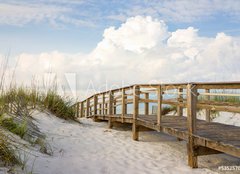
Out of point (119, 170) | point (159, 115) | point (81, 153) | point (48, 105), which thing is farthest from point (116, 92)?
point (119, 170)

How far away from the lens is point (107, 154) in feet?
20.8

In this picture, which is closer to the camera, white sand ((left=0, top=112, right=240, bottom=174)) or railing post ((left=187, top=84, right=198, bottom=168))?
white sand ((left=0, top=112, right=240, bottom=174))

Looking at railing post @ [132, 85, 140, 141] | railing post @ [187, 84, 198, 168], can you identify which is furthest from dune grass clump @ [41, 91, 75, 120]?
railing post @ [187, 84, 198, 168]

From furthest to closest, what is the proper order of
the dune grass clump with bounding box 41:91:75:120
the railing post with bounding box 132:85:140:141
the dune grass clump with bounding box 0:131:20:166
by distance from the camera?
the dune grass clump with bounding box 41:91:75:120, the railing post with bounding box 132:85:140:141, the dune grass clump with bounding box 0:131:20:166

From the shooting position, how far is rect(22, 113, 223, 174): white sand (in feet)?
16.5

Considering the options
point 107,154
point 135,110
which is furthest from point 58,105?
point 107,154

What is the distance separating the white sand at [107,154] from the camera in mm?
5039

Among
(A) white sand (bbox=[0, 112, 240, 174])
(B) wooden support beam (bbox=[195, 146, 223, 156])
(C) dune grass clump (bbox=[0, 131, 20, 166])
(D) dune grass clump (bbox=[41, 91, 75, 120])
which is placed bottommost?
(A) white sand (bbox=[0, 112, 240, 174])

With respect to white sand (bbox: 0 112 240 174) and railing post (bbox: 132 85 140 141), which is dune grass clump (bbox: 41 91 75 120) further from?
railing post (bbox: 132 85 140 141)

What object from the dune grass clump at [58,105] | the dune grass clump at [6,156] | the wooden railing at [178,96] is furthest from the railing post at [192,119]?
the dune grass clump at [58,105]

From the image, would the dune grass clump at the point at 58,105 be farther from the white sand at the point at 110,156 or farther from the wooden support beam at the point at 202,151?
the wooden support beam at the point at 202,151

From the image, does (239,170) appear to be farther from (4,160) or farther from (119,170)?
(4,160)

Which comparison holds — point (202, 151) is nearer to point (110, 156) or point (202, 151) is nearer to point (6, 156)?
point (110, 156)

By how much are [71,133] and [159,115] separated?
2.78m
